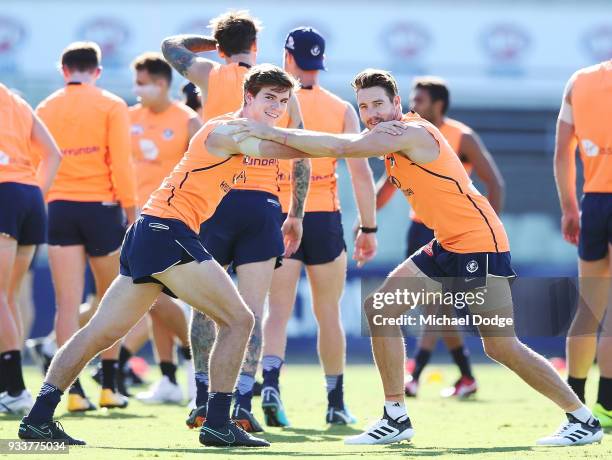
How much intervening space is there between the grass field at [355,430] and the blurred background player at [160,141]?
1.46 feet

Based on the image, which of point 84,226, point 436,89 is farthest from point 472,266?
point 436,89

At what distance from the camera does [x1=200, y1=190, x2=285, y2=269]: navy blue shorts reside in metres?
8.05

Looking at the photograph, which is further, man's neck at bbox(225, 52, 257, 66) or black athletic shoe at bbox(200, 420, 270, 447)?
man's neck at bbox(225, 52, 257, 66)

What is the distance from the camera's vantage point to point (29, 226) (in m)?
9.20

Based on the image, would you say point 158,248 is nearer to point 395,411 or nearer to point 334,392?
point 395,411

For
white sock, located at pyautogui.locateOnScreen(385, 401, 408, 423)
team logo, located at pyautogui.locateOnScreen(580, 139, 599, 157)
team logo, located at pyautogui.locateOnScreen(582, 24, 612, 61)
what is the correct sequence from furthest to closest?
team logo, located at pyautogui.locateOnScreen(582, 24, 612, 61) < team logo, located at pyautogui.locateOnScreen(580, 139, 599, 157) < white sock, located at pyautogui.locateOnScreen(385, 401, 408, 423)

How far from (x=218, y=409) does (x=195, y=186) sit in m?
1.22

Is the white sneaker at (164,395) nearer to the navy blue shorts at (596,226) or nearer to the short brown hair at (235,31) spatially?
the short brown hair at (235,31)

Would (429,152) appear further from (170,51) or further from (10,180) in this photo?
(10,180)

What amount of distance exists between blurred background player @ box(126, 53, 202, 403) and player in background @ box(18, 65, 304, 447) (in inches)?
140

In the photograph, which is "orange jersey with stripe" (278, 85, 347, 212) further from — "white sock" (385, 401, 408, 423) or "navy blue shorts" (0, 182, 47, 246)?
"white sock" (385, 401, 408, 423)

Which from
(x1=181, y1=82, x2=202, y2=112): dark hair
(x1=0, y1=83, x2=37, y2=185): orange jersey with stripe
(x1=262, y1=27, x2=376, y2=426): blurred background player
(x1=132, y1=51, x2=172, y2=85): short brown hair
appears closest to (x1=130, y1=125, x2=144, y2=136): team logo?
(x1=132, y1=51, x2=172, y2=85): short brown hair

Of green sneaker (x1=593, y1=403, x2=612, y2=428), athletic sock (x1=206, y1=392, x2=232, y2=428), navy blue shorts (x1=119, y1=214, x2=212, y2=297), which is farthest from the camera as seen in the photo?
green sneaker (x1=593, y1=403, x2=612, y2=428)

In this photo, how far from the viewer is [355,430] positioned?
8.54 meters
